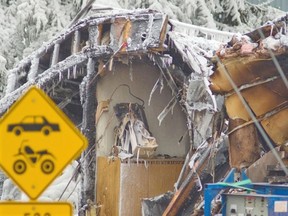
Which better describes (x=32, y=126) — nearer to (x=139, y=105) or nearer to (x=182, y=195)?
(x=182, y=195)

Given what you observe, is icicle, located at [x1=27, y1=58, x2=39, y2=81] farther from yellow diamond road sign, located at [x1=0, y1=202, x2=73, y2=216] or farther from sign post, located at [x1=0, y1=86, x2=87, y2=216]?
yellow diamond road sign, located at [x1=0, y1=202, x2=73, y2=216]

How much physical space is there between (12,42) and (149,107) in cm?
909

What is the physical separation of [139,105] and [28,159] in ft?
26.9

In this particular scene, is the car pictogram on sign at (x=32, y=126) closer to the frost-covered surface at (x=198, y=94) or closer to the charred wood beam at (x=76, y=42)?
the frost-covered surface at (x=198, y=94)

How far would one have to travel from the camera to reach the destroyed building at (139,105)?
11227mm

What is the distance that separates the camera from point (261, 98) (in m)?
8.94

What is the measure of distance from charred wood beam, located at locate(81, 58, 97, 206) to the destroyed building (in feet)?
0.06

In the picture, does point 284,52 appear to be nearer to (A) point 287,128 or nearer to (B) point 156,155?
(A) point 287,128

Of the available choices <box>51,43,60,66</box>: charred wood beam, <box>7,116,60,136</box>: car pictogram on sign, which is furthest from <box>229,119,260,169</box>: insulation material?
<box>51,43,60,66</box>: charred wood beam

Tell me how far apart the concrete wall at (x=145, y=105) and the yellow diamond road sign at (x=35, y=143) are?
7.85 meters

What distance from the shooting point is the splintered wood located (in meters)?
8.73

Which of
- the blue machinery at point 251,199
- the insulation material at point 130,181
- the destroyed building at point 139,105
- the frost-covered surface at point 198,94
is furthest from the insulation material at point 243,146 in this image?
the insulation material at point 130,181

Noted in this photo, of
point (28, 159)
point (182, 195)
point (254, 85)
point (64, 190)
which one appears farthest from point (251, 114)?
point (64, 190)

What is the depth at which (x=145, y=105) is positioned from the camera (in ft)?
44.0
